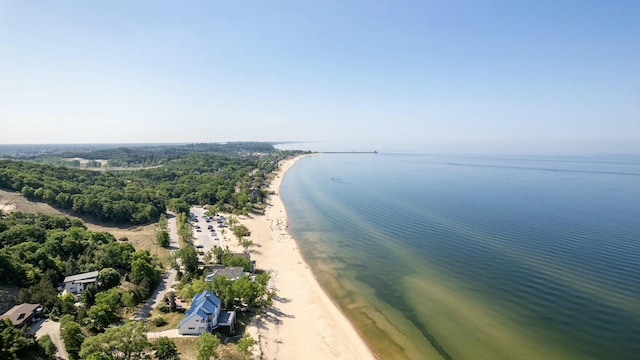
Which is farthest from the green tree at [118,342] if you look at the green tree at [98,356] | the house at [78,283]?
the house at [78,283]

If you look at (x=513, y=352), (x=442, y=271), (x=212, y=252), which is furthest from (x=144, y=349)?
(x=442, y=271)

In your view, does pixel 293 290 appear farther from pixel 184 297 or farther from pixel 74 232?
pixel 74 232

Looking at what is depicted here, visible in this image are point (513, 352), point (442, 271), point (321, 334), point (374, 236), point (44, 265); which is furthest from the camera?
point (374, 236)

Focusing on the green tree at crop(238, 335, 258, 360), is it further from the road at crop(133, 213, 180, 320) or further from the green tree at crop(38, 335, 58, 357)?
the green tree at crop(38, 335, 58, 357)

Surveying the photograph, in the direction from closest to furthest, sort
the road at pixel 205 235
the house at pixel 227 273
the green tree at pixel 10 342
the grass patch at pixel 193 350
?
the green tree at pixel 10 342 → the grass patch at pixel 193 350 → the house at pixel 227 273 → the road at pixel 205 235

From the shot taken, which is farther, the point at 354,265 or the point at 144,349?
the point at 354,265

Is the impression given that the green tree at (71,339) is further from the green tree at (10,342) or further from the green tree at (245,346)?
the green tree at (245,346)
